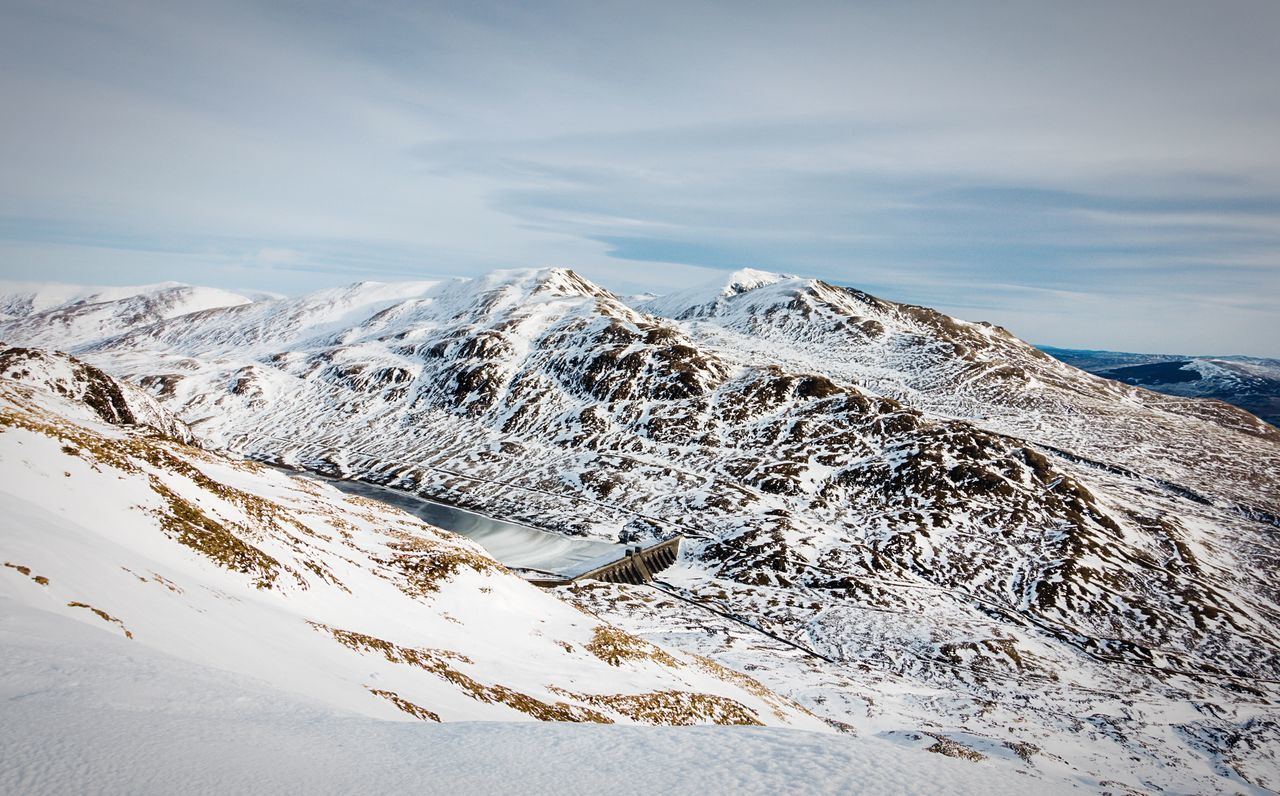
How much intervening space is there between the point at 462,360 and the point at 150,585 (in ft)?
463

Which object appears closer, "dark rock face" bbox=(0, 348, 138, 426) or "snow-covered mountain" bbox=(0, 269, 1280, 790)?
"snow-covered mountain" bbox=(0, 269, 1280, 790)

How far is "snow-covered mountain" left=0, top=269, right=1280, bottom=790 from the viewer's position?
44719 mm

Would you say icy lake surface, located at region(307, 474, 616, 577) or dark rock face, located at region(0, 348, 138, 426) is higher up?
dark rock face, located at region(0, 348, 138, 426)

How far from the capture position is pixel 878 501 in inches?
3374

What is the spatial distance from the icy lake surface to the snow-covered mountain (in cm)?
415

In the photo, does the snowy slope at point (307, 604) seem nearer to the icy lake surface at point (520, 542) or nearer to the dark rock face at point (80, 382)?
the icy lake surface at point (520, 542)

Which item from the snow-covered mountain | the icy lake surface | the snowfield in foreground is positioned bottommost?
→ the icy lake surface

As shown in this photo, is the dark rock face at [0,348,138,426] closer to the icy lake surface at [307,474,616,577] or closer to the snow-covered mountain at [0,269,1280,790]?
the icy lake surface at [307,474,616,577]

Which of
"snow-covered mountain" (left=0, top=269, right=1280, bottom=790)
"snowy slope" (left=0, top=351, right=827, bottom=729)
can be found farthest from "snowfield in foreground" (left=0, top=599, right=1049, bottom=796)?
"snow-covered mountain" (left=0, top=269, right=1280, bottom=790)

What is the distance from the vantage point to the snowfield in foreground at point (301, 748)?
4.80 metres

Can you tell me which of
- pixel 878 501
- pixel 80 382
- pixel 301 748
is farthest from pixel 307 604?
pixel 878 501

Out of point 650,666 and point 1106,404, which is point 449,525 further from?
point 1106,404

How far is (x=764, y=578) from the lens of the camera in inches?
2613

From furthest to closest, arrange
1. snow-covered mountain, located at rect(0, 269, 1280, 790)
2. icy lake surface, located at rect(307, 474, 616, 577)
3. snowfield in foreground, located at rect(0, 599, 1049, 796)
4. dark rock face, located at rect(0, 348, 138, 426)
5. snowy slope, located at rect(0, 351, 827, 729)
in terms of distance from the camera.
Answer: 1. icy lake surface, located at rect(307, 474, 616, 577)
2. dark rock face, located at rect(0, 348, 138, 426)
3. snow-covered mountain, located at rect(0, 269, 1280, 790)
4. snowy slope, located at rect(0, 351, 827, 729)
5. snowfield in foreground, located at rect(0, 599, 1049, 796)
